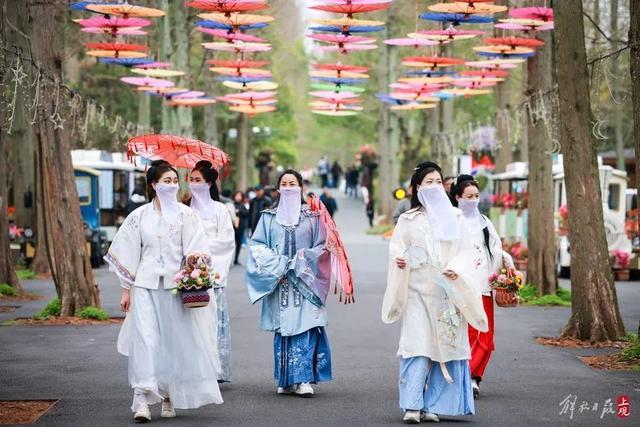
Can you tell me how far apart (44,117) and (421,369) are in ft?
33.3

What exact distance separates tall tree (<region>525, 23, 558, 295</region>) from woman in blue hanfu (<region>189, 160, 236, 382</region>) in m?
10.8

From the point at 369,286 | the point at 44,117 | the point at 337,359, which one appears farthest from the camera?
the point at 369,286

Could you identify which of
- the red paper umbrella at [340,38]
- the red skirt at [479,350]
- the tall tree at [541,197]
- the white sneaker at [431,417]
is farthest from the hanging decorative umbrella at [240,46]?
the white sneaker at [431,417]

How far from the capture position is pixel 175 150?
13.2 metres

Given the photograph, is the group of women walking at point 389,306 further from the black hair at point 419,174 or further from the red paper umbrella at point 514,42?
the red paper umbrella at point 514,42

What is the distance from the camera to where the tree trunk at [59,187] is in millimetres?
19047

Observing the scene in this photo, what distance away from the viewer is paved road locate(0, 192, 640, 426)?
10789mm

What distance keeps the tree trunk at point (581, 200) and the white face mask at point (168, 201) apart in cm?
679

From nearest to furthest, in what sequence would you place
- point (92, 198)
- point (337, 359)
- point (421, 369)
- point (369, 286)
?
point (421, 369), point (337, 359), point (369, 286), point (92, 198)

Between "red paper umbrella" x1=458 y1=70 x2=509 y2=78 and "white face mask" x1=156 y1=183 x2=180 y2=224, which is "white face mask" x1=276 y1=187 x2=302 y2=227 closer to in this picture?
"white face mask" x1=156 y1=183 x2=180 y2=224

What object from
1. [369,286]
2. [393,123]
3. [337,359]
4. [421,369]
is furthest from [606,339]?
[393,123]

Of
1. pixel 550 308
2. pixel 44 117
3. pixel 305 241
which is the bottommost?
pixel 550 308

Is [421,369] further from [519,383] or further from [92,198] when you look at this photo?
[92,198]

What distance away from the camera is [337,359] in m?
14.7
